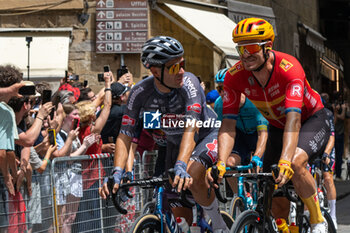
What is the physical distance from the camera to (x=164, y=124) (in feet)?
21.2

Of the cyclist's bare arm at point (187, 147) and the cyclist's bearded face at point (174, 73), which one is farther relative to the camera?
the cyclist's bearded face at point (174, 73)

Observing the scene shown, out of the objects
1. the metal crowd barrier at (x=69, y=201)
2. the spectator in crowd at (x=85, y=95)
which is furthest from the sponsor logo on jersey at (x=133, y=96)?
Answer: the spectator in crowd at (x=85, y=95)

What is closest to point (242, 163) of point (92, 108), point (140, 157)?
point (140, 157)

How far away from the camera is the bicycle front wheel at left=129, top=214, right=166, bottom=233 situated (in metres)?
5.43

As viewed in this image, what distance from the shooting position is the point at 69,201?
7602 millimetres

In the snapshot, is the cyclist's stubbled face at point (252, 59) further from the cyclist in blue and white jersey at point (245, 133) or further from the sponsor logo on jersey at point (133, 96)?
the cyclist in blue and white jersey at point (245, 133)

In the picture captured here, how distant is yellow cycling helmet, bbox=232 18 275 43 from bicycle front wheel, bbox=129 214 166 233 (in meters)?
1.57

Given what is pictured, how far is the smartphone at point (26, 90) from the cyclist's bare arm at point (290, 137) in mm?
2148

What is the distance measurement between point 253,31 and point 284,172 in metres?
1.16

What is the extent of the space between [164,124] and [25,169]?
1.33 meters

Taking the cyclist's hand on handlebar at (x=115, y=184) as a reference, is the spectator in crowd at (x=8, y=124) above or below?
above

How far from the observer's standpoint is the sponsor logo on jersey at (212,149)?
21.0 ft

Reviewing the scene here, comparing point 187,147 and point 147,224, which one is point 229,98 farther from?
point 147,224

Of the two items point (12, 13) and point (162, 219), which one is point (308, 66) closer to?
point (12, 13)
